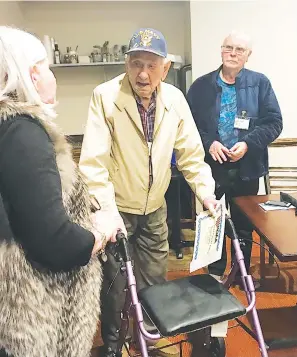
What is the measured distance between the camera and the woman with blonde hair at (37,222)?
3.50 ft

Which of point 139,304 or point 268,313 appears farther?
point 268,313

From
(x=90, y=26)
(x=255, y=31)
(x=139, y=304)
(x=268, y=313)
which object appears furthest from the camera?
(x=90, y=26)

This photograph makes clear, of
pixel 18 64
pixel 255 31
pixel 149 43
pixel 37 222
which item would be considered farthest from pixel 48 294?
pixel 255 31

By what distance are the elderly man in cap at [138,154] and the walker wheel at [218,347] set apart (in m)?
0.42

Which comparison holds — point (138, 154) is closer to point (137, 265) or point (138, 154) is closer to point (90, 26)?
point (137, 265)

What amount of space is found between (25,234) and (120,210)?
884 mm

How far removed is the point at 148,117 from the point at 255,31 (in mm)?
2072

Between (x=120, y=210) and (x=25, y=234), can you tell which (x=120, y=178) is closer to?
(x=120, y=210)

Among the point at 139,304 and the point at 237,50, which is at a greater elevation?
the point at 237,50

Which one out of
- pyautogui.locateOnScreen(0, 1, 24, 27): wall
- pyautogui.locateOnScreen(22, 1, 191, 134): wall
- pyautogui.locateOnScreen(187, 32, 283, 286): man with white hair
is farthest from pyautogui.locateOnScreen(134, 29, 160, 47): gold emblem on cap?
pyautogui.locateOnScreen(22, 1, 191, 134): wall

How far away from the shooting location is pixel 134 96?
6.25 ft

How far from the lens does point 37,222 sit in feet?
3.56

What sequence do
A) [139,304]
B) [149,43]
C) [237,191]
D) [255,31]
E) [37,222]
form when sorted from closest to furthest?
[37,222] < [139,304] < [149,43] < [237,191] < [255,31]

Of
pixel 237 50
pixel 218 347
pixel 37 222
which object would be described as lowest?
pixel 218 347
